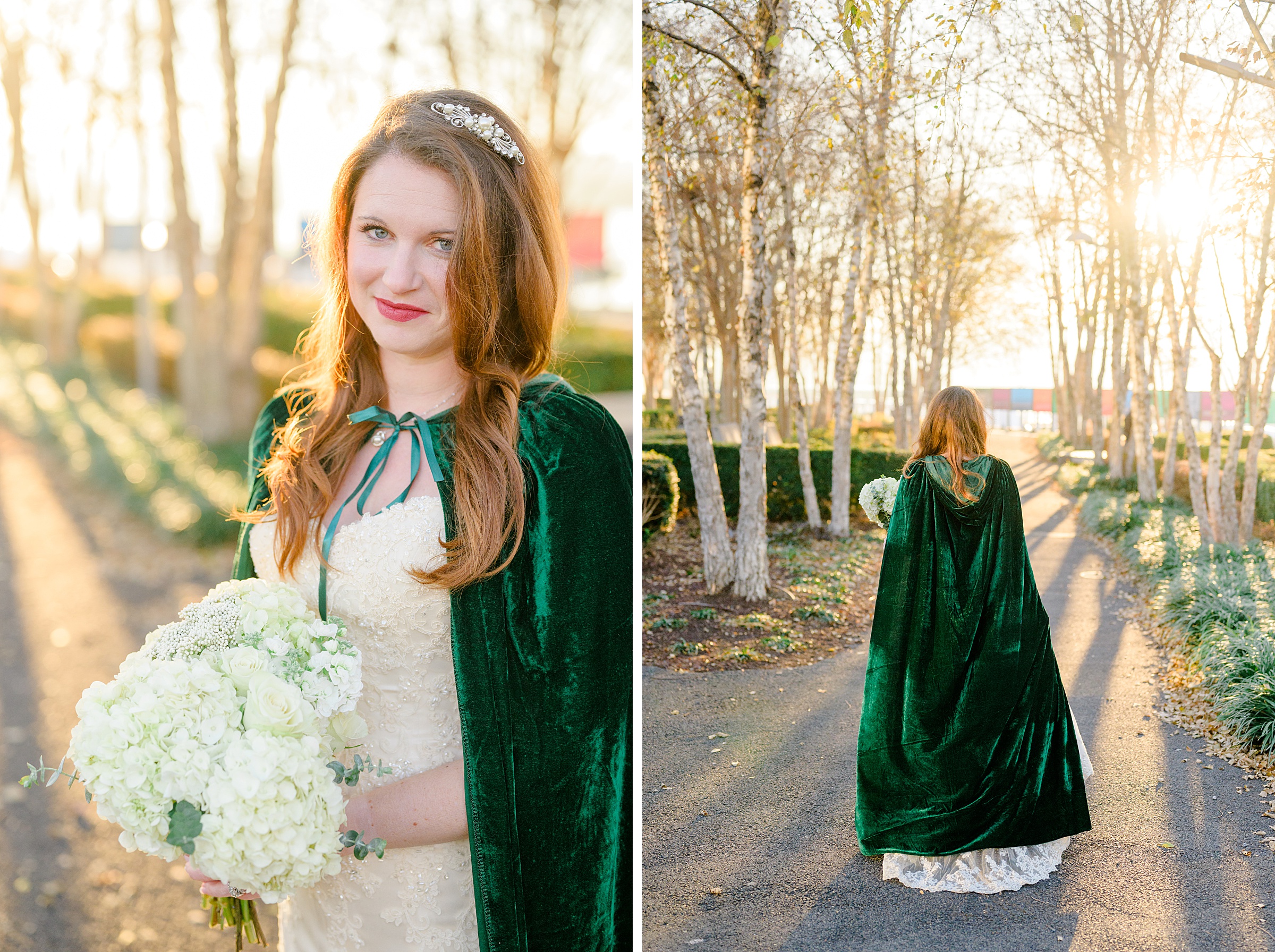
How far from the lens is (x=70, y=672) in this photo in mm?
5035

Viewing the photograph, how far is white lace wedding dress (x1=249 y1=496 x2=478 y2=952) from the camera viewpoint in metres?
1.38

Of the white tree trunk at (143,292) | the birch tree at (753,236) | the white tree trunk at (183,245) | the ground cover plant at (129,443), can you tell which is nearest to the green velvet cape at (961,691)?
the birch tree at (753,236)

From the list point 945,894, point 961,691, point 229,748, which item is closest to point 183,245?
point 229,748

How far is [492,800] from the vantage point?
1399mm

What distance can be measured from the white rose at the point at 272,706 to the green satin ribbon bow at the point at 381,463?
Result: 0.80 ft

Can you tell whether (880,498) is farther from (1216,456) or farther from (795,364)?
(1216,456)

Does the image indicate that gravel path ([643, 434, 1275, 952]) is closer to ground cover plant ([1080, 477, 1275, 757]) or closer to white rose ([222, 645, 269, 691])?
ground cover plant ([1080, 477, 1275, 757])

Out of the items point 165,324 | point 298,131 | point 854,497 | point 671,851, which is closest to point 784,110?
point 854,497

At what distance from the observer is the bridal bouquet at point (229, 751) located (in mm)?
1130

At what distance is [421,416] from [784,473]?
855 millimetres

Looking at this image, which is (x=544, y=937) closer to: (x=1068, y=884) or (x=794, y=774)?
(x=794, y=774)

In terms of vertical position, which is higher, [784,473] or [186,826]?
[784,473]

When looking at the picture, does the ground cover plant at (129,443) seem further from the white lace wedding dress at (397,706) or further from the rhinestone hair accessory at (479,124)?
the rhinestone hair accessory at (479,124)

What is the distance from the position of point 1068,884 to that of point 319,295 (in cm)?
183
